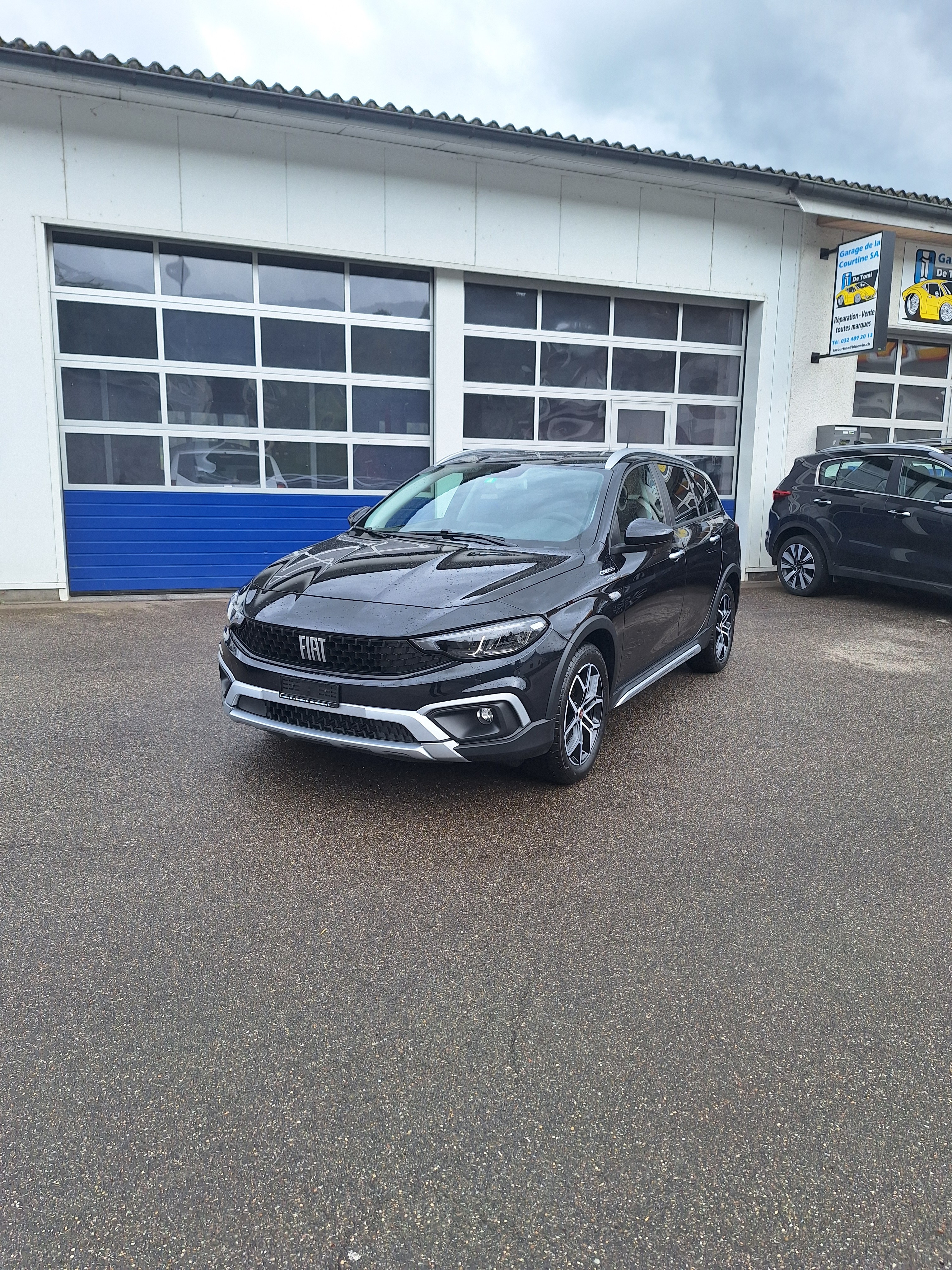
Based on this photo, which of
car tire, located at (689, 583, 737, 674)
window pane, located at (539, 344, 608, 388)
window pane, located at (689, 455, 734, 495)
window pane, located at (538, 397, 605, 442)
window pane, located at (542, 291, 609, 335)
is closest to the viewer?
car tire, located at (689, 583, 737, 674)

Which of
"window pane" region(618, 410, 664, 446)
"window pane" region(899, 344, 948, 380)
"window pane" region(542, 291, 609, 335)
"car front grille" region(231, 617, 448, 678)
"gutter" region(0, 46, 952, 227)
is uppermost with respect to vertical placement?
"gutter" region(0, 46, 952, 227)

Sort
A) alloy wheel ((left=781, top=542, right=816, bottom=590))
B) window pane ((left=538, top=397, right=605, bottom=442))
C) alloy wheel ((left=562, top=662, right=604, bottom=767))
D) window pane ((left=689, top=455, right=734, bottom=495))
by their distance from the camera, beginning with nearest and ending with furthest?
1. alloy wheel ((left=562, top=662, right=604, bottom=767))
2. alloy wheel ((left=781, top=542, right=816, bottom=590))
3. window pane ((left=538, top=397, right=605, bottom=442))
4. window pane ((left=689, top=455, right=734, bottom=495))

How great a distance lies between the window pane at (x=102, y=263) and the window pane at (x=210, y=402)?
3.36 feet

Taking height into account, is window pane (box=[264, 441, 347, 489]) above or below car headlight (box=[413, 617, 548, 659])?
above

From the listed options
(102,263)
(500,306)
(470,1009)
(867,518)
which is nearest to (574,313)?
(500,306)

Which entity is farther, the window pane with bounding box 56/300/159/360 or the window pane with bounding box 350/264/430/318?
the window pane with bounding box 350/264/430/318

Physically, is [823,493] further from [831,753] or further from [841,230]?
[831,753]

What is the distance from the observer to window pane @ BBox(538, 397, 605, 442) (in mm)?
11375

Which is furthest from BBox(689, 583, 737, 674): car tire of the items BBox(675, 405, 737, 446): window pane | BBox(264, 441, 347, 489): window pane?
BBox(675, 405, 737, 446): window pane

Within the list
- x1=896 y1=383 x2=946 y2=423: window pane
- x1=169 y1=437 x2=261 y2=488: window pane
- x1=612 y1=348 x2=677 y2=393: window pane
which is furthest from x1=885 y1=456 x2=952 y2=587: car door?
x1=169 y1=437 x2=261 y2=488: window pane

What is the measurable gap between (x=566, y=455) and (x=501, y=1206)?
4.40 m

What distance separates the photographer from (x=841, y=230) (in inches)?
485

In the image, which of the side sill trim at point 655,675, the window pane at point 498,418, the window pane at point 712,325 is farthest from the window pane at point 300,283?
the side sill trim at point 655,675

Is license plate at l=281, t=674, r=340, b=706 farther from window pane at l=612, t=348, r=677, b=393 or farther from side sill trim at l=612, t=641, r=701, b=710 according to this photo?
window pane at l=612, t=348, r=677, b=393
